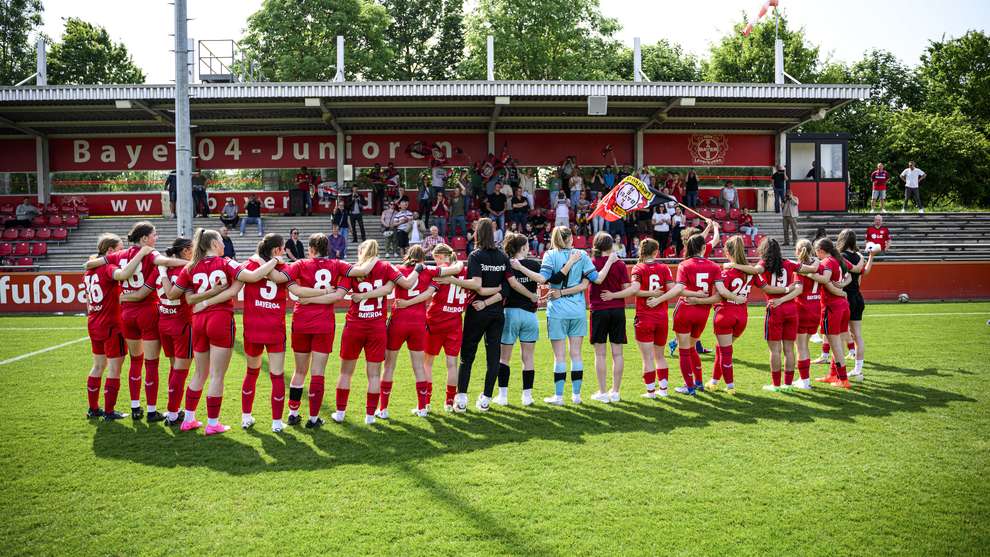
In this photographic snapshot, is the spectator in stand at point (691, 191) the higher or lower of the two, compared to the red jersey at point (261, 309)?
higher

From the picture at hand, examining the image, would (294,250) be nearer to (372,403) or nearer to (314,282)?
(372,403)

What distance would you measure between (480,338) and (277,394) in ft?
7.62

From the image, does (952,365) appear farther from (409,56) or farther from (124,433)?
(409,56)

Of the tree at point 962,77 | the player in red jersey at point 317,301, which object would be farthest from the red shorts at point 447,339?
the tree at point 962,77

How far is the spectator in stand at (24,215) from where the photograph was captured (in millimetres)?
26102

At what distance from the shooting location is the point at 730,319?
912cm

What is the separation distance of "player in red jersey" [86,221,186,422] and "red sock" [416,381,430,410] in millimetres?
2828

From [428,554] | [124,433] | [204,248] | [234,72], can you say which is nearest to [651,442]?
[428,554]

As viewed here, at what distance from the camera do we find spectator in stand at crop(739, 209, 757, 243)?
25219 millimetres

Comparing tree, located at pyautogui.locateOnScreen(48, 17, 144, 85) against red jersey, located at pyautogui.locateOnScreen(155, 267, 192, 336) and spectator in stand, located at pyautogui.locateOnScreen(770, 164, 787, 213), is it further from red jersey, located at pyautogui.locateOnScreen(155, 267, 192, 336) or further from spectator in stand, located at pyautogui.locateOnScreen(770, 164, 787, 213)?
red jersey, located at pyautogui.locateOnScreen(155, 267, 192, 336)

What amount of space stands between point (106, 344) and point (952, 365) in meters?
11.7

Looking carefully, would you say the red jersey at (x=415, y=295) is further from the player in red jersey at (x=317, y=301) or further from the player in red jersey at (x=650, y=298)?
the player in red jersey at (x=650, y=298)

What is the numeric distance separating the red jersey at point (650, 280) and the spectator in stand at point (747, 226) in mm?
16929

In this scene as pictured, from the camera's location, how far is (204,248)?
757 centimetres
